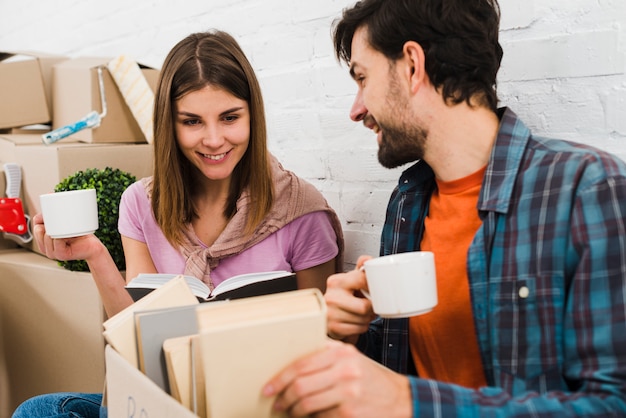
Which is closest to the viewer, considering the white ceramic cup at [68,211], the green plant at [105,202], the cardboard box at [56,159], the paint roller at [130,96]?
the white ceramic cup at [68,211]

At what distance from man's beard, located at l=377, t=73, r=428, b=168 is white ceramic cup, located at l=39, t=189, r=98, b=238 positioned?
639 mm

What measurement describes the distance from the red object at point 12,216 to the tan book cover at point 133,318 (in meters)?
1.19

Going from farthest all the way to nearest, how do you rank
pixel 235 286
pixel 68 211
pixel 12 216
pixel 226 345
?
pixel 12 216 → pixel 68 211 → pixel 235 286 → pixel 226 345

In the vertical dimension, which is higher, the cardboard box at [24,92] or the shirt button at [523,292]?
the cardboard box at [24,92]

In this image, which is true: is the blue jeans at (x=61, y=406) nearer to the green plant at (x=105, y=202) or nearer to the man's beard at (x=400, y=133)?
the green plant at (x=105, y=202)

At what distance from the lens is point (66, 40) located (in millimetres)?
2889

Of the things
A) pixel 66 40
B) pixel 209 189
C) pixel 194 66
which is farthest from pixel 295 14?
pixel 66 40

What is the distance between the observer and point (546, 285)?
904mm

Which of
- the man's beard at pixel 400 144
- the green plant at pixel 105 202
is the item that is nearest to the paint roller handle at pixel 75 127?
the green plant at pixel 105 202

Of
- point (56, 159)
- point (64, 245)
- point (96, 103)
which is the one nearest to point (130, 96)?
point (96, 103)

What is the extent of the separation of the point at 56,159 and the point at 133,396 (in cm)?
127

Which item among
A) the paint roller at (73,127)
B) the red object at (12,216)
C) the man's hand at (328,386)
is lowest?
the red object at (12,216)

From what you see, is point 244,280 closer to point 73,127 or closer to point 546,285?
point 546,285

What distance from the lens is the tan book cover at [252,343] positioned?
0.67 metres
